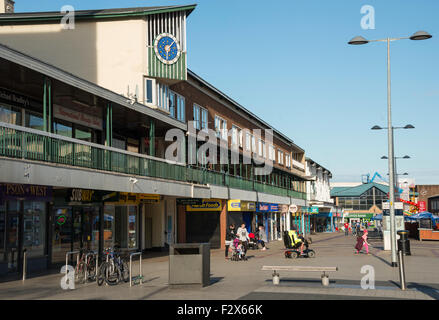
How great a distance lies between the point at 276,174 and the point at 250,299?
41.7 m

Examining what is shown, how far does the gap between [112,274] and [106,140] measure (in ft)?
24.5

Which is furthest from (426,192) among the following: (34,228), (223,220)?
(34,228)

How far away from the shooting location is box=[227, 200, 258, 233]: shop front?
32781mm

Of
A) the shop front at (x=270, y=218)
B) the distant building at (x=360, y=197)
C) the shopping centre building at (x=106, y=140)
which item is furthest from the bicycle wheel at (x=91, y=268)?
the distant building at (x=360, y=197)

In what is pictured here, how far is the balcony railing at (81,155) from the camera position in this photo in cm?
1392

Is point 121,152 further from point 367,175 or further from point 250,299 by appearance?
point 367,175

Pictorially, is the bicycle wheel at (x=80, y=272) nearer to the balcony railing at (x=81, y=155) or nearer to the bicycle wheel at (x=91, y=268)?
the bicycle wheel at (x=91, y=268)

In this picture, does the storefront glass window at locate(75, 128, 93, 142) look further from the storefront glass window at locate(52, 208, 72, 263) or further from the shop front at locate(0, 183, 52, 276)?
the shop front at locate(0, 183, 52, 276)

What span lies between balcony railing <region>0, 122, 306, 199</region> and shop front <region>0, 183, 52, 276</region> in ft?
5.98

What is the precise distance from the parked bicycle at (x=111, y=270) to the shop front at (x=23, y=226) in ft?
12.6

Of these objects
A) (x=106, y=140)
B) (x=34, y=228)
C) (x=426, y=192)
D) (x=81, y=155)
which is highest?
(x=106, y=140)

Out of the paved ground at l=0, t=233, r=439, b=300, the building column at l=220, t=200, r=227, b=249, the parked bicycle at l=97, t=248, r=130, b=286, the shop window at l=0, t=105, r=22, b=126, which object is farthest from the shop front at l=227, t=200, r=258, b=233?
the parked bicycle at l=97, t=248, r=130, b=286

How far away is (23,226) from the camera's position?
57.0 ft

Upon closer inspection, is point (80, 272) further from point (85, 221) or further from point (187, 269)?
point (85, 221)
